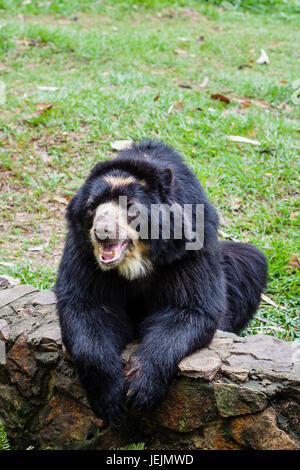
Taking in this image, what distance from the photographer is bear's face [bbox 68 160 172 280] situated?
315cm

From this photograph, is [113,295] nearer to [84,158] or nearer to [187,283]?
[187,283]

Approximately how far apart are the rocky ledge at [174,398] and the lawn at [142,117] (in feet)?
4.14

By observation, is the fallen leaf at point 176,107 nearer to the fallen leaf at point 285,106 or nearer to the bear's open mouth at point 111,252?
the fallen leaf at point 285,106

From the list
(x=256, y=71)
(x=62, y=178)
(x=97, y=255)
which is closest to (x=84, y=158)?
(x=62, y=178)

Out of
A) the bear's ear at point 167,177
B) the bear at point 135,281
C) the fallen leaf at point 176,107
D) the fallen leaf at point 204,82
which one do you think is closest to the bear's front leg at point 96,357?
the bear at point 135,281

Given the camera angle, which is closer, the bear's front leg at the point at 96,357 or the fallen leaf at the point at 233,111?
the bear's front leg at the point at 96,357

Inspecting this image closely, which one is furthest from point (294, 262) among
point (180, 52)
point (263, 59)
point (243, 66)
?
point (263, 59)

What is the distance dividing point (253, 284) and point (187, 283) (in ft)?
3.95

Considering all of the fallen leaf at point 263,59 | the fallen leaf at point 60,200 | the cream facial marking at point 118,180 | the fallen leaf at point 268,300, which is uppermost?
the fallen leaf at point 263,59

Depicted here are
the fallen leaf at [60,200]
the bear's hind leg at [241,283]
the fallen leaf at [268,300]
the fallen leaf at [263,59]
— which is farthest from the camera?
the fallen leaf at [263,59]

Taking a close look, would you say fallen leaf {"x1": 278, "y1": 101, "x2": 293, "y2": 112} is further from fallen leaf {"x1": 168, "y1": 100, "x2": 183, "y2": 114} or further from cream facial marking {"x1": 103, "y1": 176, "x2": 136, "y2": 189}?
cream facial marking {"x1": 103, "y1": 176, "x2": 136, "y2": 189}

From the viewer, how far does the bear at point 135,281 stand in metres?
3.12

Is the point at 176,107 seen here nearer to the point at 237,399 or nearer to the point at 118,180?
the point at 118,180

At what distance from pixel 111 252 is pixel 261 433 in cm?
128
